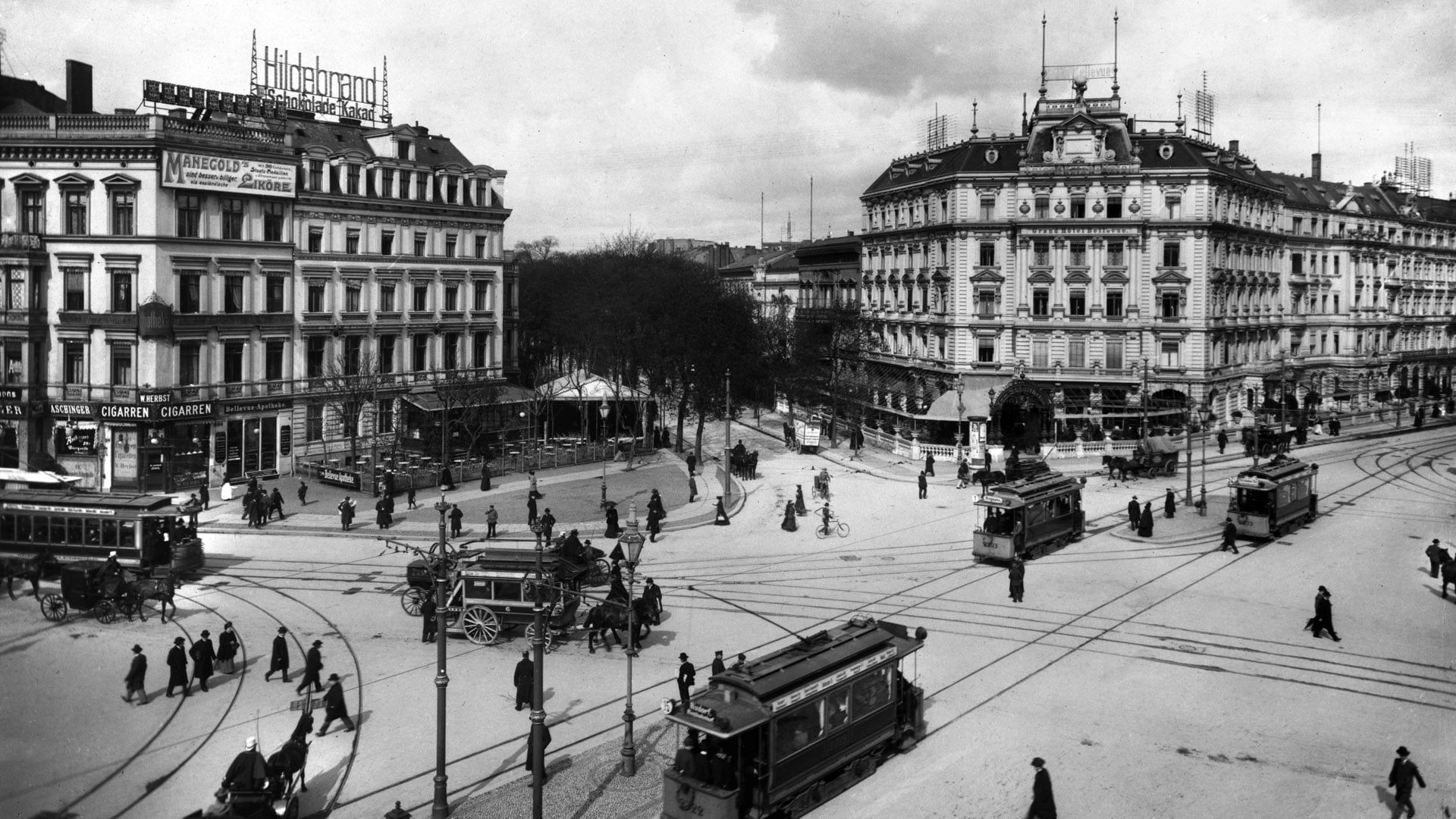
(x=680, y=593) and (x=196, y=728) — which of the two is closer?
(x=196, y=728)

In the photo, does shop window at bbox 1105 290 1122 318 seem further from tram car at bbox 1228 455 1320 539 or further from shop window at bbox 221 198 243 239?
shop window at bbox 221 198 243 239

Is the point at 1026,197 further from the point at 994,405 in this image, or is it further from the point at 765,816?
the point at 765,816

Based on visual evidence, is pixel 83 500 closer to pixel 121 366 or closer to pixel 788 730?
pixel 121 366

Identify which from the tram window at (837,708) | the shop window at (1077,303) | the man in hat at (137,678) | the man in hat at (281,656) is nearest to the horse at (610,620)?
the man in hat at (281,656)

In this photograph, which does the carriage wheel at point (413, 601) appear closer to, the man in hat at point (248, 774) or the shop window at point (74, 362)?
the man in hat at point (248, 774)

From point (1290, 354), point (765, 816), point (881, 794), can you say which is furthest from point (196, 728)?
point (1290, 354)

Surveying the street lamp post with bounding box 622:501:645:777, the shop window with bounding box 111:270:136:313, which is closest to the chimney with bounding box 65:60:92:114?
the shop window with bounding box 111:270:136:313
